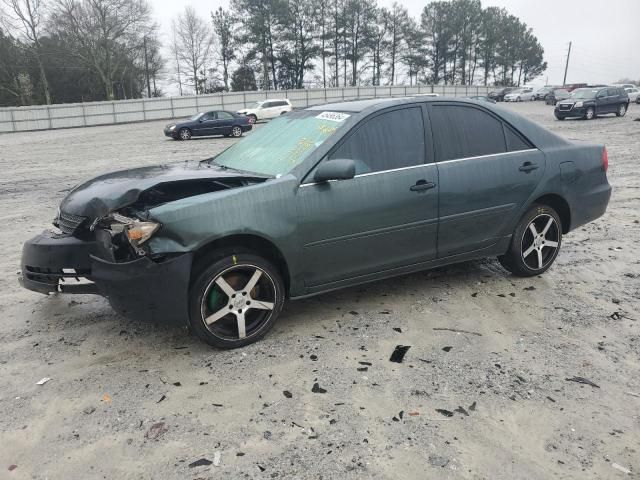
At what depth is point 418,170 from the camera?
4152mm

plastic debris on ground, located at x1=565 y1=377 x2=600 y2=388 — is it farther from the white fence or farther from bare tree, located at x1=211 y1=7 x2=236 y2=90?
bare tree, located at x1=211 y1=7 x2=236 y2=90

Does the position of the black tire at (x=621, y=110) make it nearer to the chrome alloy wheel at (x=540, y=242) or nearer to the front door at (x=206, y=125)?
the front door at (x=206, y=125)

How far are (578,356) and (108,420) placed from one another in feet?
9.93

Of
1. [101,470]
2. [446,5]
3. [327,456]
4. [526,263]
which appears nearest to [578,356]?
[526,263]

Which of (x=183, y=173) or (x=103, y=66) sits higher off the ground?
(x=103, y=66)

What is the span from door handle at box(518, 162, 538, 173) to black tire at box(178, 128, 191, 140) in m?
20.4

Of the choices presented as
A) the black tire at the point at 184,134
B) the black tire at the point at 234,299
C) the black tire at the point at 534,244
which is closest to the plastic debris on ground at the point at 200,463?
the black tire at the point at 234,299

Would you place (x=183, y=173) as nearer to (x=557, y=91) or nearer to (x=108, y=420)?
(x=108, y=420)

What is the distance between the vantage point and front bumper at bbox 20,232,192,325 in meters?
3.30

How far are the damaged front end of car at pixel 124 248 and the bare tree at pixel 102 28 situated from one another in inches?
2139

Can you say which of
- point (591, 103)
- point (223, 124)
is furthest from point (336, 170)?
point (591, 103)

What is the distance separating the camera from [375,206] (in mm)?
3949

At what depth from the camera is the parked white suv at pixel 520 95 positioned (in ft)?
178

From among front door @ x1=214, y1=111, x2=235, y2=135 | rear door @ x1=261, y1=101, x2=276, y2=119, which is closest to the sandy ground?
front door @ x1=214, y1=111, x2=235, y2=135
